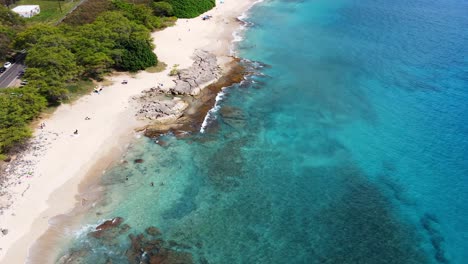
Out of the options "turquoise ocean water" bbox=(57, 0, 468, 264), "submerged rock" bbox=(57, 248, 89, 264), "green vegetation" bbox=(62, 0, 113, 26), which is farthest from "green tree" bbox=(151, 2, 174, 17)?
"submerged rock" bbox=(57, 248, 89, 264)

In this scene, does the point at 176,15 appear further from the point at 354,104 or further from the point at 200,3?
the point at 354,104

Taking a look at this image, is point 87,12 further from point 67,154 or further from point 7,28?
point 67,154

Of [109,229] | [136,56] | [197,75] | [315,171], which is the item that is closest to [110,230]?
[109,229]

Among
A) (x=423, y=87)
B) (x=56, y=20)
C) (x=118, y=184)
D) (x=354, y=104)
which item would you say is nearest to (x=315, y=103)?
(x=354, y=104)

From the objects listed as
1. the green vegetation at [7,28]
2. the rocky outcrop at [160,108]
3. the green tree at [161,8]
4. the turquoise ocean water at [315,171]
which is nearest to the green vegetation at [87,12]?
the green vegetation at [7,28]

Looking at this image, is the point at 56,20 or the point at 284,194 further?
the point at 56,20
